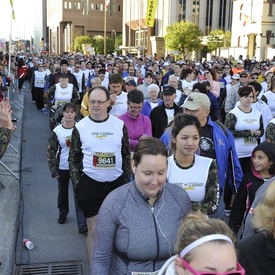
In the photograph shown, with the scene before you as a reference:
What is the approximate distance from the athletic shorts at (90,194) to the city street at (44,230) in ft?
2.78

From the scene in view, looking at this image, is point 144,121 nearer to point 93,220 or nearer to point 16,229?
point 93,220

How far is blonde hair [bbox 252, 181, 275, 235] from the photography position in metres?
2.54

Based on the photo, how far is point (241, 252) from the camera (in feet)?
8.20

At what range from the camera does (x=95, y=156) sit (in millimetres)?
4480

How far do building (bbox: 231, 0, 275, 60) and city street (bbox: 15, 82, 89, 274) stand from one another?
44892 millimetres

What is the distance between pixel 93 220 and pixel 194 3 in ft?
247

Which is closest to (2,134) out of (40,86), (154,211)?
(154,211)

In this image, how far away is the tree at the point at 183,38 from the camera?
2309 inches

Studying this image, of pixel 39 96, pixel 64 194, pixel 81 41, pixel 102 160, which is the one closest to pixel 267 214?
pixel 102 160

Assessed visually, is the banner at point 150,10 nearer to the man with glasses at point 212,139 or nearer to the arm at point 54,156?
the arm at point 54,156

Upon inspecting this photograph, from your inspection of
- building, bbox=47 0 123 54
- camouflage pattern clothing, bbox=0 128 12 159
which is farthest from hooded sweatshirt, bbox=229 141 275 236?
building, bbox=47 0 123 54

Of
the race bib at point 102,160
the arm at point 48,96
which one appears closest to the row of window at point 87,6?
the arm at point 48,96

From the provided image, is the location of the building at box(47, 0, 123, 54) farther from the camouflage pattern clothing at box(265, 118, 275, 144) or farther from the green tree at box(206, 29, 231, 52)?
the camouflage pattern clothing at box(265, 118, 275, 144)

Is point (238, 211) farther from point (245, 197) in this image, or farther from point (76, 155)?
point (76, 155)
